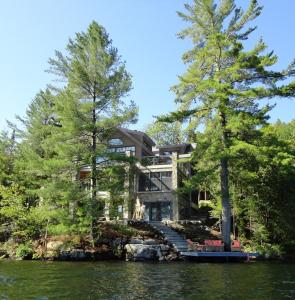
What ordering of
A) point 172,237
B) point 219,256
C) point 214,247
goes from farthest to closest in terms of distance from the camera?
point 172,237
point 214,247
point 219,256

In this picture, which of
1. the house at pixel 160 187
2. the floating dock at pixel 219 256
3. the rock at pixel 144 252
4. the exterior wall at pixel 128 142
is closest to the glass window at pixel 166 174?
the house at pixel 160 187

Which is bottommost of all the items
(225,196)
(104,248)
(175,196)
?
(104,248)

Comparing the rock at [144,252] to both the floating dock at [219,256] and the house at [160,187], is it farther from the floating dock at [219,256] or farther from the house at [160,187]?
the house at [160,187]

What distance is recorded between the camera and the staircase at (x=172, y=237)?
27.0m

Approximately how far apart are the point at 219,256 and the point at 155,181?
47.1 feet

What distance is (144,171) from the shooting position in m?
39.2

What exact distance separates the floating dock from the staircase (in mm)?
1036

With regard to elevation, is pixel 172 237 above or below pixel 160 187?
below

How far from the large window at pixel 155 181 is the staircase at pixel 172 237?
624cm

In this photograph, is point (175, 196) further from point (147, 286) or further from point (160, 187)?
point (147, 286)

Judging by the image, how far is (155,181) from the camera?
38625mm

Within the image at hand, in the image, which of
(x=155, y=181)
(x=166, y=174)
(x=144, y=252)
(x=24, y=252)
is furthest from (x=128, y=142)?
(x=144, y=252)

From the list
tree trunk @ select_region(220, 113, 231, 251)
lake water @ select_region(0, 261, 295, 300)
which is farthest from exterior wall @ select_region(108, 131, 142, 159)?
lake water @ select_region(0, 261, 295, 300)

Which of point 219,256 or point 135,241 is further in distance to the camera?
point 135,241
